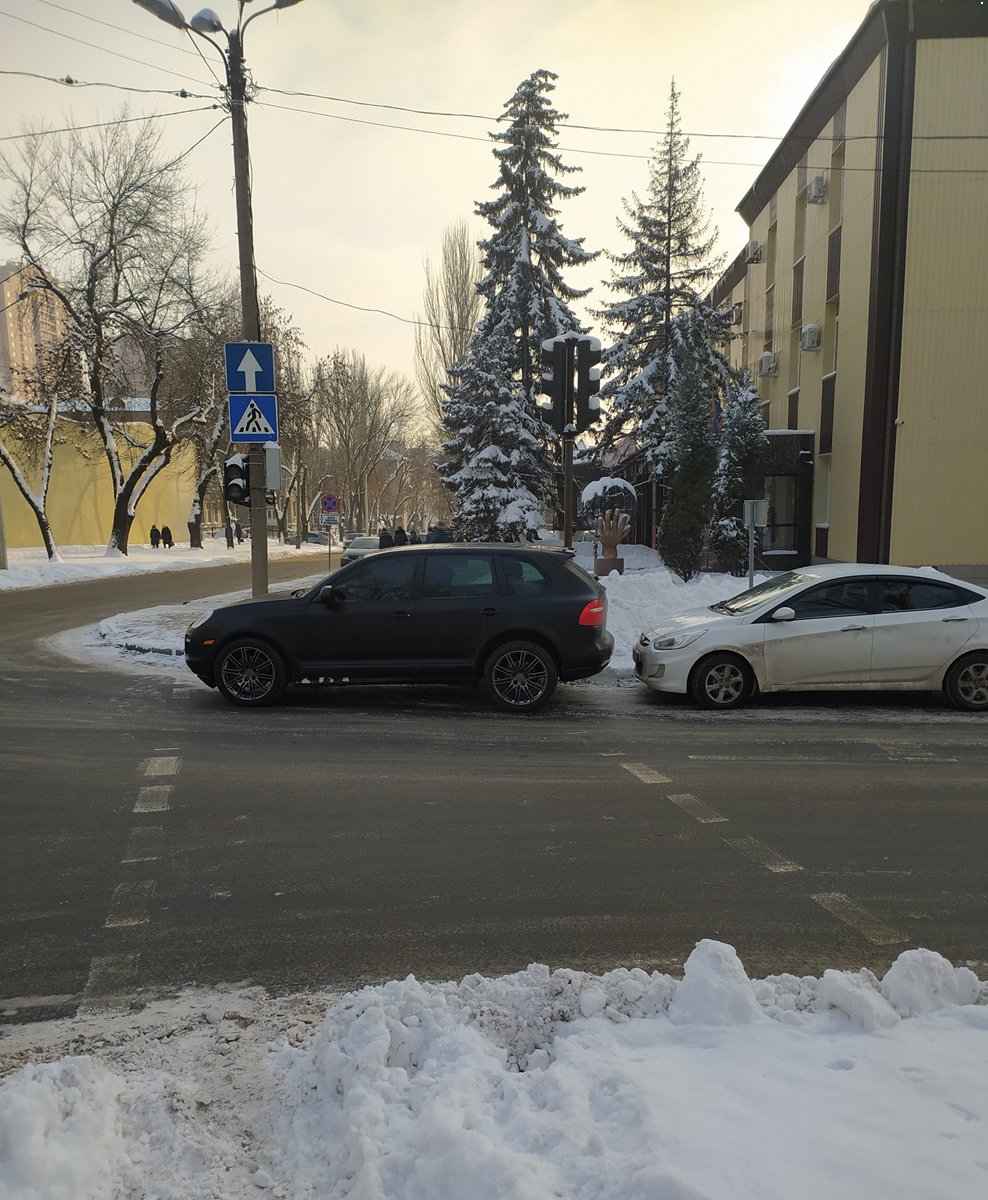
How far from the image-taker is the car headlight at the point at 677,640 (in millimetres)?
8430

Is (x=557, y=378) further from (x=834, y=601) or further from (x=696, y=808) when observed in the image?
(x=696, y=808)

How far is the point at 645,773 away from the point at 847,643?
3273mm

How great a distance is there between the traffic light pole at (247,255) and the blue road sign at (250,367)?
0.51 meters

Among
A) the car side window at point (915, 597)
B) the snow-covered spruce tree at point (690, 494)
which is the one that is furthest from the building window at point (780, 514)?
the car side window at point (915, 597)

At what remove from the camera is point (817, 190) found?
2203cm

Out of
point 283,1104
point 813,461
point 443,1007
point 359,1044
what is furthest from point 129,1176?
point 813,461

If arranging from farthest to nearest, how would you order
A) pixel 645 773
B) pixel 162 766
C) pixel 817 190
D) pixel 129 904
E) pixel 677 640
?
1. pixel 817 190
2. pixel 677 640
3. pixel 162 766
4. pixel 645 773
5. pixel 129 904

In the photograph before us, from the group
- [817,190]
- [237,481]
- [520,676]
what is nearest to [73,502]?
[237,481]

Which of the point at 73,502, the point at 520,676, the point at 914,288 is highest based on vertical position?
the point at 914,288

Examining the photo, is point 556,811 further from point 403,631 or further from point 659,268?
point 659,268

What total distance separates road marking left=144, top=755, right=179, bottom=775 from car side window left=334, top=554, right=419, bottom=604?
253cm

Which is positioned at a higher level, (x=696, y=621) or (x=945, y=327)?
(x=945, y=327)

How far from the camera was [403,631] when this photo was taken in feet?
27.7

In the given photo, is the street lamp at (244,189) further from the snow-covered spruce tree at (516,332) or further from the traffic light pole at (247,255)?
the snow-covered spruce tree at (516,332)
